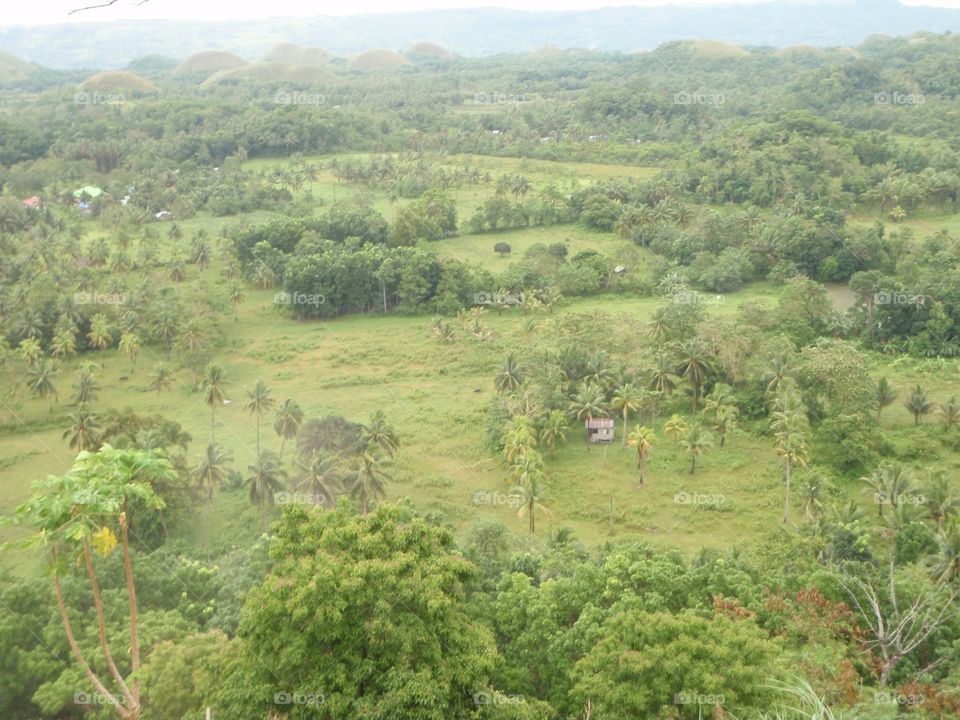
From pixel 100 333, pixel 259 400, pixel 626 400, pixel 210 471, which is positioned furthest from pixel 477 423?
pixel 100 333

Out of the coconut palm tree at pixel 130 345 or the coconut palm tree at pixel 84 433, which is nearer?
Answer: the coconut palm tree at pixel 84 433

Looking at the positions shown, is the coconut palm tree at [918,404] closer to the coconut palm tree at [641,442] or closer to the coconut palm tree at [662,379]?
the coconut palm tree at [662,379]

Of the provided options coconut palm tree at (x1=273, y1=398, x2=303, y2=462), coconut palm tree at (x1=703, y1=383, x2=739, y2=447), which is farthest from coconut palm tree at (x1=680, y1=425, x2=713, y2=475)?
coconut palm tree at (x1=273, y1=398, x2=303, y2=462)

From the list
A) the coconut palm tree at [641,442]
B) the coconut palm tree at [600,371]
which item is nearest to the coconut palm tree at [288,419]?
the coconut palm tree at [600,371]

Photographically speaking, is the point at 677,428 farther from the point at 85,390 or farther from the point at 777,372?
the point at 85,390

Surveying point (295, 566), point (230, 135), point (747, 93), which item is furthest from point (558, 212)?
point (747, 93)

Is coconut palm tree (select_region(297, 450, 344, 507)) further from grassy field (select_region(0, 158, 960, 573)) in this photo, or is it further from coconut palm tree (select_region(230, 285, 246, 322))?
coconut palm tree (select_region(230, 285, 246, 322))
